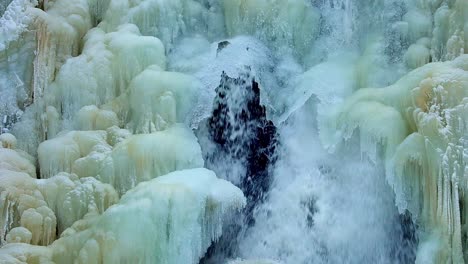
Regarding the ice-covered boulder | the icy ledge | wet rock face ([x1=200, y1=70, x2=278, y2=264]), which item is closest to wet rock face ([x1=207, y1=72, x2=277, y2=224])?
wet rock face ([x1=200, y1=70, x2=278, y2=264])

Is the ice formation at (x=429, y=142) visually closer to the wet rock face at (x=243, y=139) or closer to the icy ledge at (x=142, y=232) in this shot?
the wet rock face at (x=243, y=139)

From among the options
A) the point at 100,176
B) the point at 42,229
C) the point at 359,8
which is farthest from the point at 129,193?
the point at 359,8

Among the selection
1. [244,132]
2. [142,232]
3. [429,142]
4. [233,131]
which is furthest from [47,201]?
[429,142]

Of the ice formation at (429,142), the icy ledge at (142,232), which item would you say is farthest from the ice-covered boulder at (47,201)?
the ice formation at (429,142)

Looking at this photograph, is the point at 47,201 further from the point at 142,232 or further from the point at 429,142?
the point at 429,142

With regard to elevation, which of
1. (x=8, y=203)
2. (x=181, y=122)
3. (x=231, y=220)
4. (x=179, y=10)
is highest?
(x=179, y=10)

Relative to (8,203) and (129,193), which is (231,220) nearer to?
(129,193)
